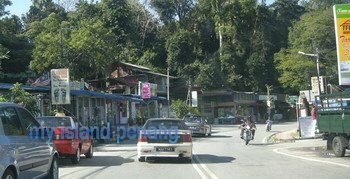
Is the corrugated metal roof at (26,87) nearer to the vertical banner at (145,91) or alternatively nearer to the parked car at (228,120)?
the vertical banner at (145,91)

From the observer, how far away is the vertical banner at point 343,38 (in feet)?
76.6

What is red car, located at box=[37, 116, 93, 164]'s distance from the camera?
48.3ft

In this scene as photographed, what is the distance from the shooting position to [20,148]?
8273mm

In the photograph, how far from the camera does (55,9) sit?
7888cm

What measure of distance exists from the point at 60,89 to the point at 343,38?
Result: 580 inches

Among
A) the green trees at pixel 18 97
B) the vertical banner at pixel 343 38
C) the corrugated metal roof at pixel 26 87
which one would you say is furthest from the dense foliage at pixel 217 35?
the vertical banner at pixel 343 38

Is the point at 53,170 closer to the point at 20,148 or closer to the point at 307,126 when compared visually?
the point at 20,148

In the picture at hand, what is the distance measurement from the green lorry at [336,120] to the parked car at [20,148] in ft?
35.0

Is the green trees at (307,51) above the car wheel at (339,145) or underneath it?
above

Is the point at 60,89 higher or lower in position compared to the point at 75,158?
higher

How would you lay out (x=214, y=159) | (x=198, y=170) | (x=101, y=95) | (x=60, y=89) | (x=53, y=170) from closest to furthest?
(x=53, y=170) → (x=198, y=170) → (x=214, y=159) → (x=60, y=89) → (x=101, y=95)

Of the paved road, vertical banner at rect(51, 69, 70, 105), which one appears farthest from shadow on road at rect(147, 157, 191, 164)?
vertical banner at rect(51, 69, 70, 105)

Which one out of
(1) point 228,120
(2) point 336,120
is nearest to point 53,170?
(2) point 336,120

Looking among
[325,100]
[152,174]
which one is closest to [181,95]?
[325,100]
